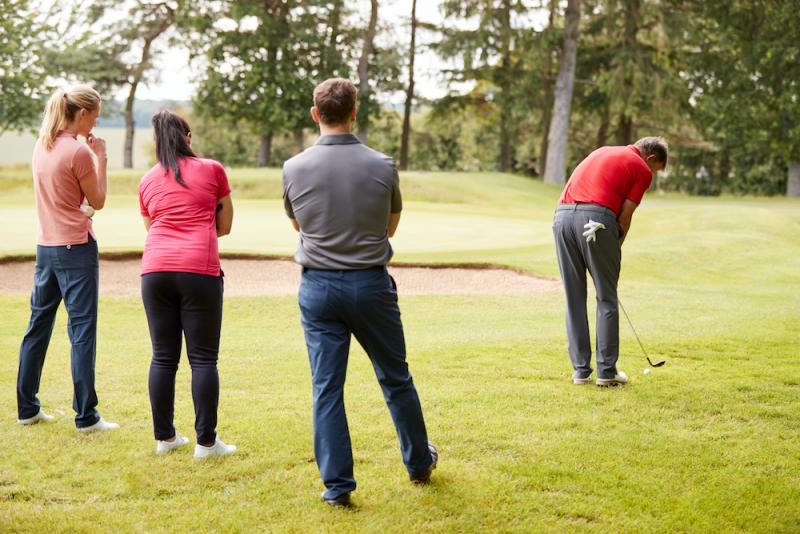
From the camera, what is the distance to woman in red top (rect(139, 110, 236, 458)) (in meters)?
4.83

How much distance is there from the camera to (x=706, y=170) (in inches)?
1848

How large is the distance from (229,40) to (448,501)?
40.7 metres

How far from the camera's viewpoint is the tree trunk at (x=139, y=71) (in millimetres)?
44000

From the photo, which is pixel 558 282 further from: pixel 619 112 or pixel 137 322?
pixel 619 112

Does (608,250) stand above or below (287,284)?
above

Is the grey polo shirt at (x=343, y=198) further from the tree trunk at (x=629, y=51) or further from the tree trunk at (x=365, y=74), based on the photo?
the tree trunk at (x=365, y=74)

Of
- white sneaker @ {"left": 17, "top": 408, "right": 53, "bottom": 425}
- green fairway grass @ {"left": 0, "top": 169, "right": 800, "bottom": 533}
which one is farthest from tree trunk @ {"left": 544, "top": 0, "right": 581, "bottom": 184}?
white sneaker @ {"left": 17, "top": 408, "right": 53, "bottom": 425}

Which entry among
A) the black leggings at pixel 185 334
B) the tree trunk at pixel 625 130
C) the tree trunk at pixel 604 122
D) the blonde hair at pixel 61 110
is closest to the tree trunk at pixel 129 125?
the tree trunk at pixel 604 122

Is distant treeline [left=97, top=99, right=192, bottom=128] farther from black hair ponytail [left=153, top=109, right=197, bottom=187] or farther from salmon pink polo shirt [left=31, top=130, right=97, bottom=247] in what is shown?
black hair ponytail [left=153, top=109, right=197, bottom=187]

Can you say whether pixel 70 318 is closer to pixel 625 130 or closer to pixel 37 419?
pixel 37 419

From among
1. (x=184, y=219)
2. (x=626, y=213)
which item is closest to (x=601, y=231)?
(x=626, y=213)

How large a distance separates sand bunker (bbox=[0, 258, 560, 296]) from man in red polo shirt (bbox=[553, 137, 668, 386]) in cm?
484

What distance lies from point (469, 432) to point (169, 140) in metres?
2.56

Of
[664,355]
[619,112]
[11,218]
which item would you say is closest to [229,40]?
[619,112]
